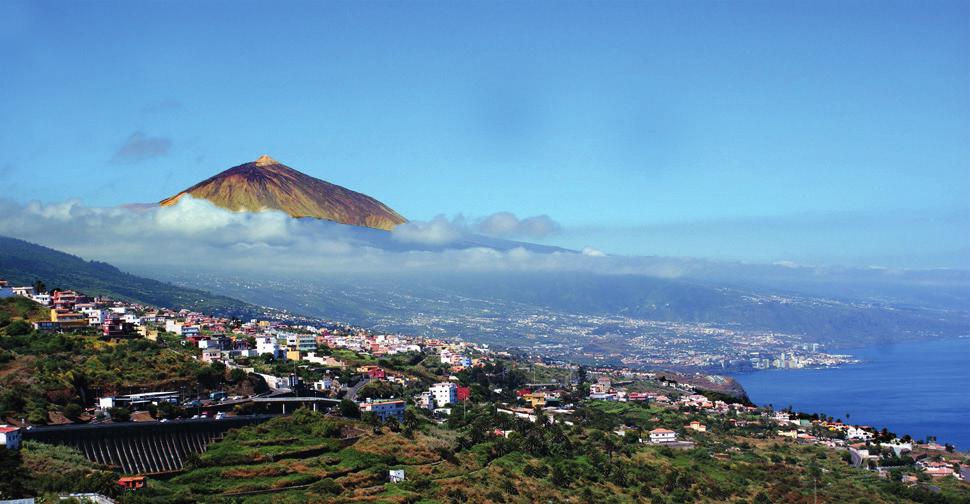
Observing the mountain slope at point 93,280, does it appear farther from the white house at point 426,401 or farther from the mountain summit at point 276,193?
the white house at point 426,401

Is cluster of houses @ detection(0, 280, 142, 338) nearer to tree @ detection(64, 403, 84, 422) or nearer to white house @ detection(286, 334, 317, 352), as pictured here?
white house @ detection(286, 334, 317, 352)

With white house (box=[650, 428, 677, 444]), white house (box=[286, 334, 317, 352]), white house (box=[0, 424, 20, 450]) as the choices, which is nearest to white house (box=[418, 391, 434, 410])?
white house (box=[650, 428, 677, 444])

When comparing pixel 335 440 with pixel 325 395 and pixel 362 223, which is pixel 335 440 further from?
pixel 362 223

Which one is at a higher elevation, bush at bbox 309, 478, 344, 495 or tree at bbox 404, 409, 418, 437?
tree at bbox 404, 409, 418, 437

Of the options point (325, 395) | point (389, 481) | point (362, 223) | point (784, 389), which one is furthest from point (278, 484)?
point (362, 223)

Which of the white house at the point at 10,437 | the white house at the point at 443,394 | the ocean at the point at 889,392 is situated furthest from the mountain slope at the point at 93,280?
the white house at the point at 10,437

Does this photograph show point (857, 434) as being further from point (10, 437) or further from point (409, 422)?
point (10, 437)
